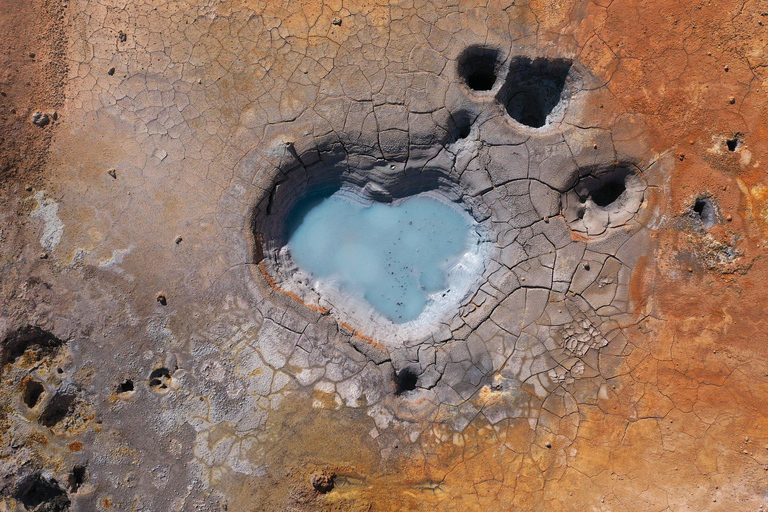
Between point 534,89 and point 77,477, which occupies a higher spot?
point 534,89

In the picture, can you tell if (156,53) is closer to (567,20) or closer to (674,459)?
(567,20)

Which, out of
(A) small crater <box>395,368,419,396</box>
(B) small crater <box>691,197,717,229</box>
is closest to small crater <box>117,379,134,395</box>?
(A) small crater <box>395,368,419,396</box>

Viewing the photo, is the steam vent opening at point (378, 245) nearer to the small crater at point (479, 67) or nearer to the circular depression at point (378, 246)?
the circular depression at point (378, 246)

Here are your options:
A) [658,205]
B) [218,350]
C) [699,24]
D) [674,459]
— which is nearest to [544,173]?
[658,205]

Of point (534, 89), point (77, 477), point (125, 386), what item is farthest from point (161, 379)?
point (534, 89)

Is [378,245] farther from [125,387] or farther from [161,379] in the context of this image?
[125,387]

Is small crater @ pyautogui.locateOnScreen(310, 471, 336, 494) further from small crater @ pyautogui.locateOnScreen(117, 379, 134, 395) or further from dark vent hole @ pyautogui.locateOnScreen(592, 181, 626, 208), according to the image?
dark vent hole @ pyautogui.locateOnScreen(592, 181, 626, 208)

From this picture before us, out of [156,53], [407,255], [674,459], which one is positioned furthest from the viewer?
[407,255]
